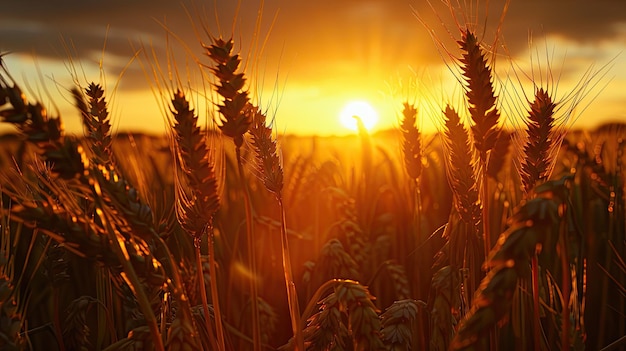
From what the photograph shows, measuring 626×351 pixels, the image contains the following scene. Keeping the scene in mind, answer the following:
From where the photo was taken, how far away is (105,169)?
1278 millimetres

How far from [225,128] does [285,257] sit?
0.41 meters

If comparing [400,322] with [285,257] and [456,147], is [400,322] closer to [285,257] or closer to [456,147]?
[285,257]

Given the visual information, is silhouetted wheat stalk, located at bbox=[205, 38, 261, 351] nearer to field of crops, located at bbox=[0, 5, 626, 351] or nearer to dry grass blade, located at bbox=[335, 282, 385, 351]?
field of crops, located at bbox=[0, 5, 626, 351]

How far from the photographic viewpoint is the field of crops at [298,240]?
45.6 inches

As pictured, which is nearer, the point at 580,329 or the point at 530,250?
the point at 530,250

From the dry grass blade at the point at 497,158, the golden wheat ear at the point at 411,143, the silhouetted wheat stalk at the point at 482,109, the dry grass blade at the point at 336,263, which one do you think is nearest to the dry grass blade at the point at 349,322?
the silhouetted wheat stalk at the point at 482,109

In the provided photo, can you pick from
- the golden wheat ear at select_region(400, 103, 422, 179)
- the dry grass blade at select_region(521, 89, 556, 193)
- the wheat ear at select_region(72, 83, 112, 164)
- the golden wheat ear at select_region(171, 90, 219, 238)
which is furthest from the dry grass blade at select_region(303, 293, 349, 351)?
the golden wheat ear at select_region(400, 103, 422, 179)

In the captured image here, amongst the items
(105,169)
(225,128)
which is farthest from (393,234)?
(105,169)

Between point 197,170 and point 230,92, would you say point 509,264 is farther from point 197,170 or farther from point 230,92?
point 230,92

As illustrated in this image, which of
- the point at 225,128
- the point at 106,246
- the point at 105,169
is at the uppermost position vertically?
the point at 225,128

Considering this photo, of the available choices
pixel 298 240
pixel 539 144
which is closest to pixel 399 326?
pixel 539 144

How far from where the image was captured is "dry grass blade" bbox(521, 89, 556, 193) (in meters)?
1.77

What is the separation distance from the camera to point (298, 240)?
354 centimetres

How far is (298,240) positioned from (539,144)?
1.96 meters
